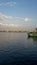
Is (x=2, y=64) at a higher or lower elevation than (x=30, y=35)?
lower

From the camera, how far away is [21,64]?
21.1m

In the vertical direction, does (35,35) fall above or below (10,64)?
above

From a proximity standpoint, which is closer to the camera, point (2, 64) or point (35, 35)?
point (2, 64)

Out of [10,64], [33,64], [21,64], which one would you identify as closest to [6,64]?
[10,64]

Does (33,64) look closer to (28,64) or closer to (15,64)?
(28,64)

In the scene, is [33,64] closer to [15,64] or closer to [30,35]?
[15,64]

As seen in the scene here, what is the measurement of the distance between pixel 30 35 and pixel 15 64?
83.7 metres

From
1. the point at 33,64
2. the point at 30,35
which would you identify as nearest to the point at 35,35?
the point at 30,35

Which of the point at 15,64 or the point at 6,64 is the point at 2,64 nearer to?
the point at 6,64

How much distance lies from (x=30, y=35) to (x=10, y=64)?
83.9 m

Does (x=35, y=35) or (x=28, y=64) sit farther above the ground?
(x=35, y=35)

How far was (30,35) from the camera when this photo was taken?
104000 millimetres

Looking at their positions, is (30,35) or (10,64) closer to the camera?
(10,64)

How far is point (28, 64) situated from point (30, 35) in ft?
273
